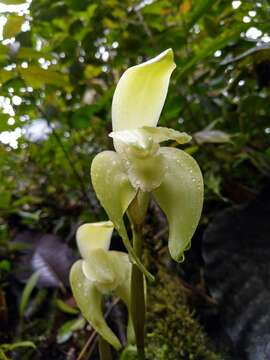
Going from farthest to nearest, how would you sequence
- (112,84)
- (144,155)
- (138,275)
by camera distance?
1. (112,84)
2. (138,275)
3. (144,155)

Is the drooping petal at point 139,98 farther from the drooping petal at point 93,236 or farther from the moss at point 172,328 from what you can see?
the moss at point 172,328

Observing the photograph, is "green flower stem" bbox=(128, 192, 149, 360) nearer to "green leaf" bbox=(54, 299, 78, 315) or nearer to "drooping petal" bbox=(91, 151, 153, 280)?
"drooping petal" bbox=(91, 151, 153, 280)

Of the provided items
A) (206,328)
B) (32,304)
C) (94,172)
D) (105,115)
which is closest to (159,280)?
(206,328)

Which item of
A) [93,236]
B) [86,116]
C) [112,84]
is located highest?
[93,236]

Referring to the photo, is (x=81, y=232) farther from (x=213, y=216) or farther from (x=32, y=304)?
(x=32, y=304)

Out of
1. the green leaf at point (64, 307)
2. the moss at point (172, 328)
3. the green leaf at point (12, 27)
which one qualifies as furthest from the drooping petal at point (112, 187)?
the green leaf at point (64, 307)

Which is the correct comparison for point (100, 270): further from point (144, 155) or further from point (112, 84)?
point (112, 84)

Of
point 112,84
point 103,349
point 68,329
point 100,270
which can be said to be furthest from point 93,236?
point 112,84
